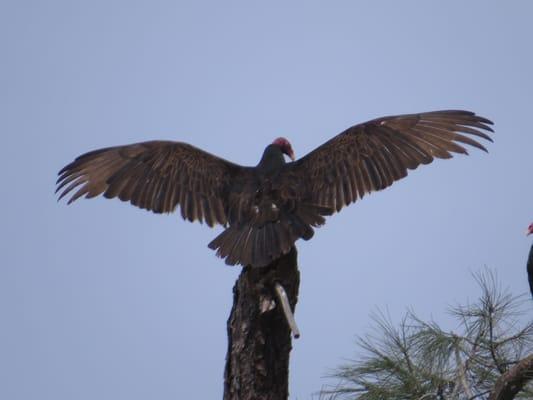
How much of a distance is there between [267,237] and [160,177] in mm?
886

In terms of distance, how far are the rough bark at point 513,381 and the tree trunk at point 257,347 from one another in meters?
0.64

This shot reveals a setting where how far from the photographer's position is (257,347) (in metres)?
2.63

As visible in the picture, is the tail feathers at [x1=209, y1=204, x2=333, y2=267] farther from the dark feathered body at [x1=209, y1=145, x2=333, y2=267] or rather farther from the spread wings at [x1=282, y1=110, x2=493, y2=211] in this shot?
the spread wings at [x1=282, y1=110, x2=493, y2=211]

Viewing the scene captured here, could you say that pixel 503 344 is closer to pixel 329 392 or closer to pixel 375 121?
pixel 329 392

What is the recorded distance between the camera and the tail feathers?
9.75 feet

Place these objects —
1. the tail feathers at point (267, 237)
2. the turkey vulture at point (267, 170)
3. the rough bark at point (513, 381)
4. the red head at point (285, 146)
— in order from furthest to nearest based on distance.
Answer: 1. the red head at point (285, 146)
2. the turkey vulture at point (267, 170)
3. the tail feathers at point (267, 237)
4. the rough bark at point (513, 381)

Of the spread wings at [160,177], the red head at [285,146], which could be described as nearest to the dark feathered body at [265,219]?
the spread wings at [160,177]

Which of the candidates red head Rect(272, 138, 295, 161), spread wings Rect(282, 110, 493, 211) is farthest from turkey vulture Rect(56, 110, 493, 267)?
red head Rect(272, 138, 295, 161)

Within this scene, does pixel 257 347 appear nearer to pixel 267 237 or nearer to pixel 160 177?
pixel 267 237

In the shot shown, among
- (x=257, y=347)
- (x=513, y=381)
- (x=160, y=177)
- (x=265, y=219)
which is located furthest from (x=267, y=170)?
(x=513, y=381)

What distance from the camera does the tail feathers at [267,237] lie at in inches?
117

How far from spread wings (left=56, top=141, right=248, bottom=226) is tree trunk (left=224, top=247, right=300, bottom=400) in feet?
3.26

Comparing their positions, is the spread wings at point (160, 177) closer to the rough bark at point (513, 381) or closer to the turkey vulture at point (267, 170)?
the turkey vulture at point (267, 170)

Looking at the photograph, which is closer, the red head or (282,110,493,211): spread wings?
(282,110,493,211): spread wings
